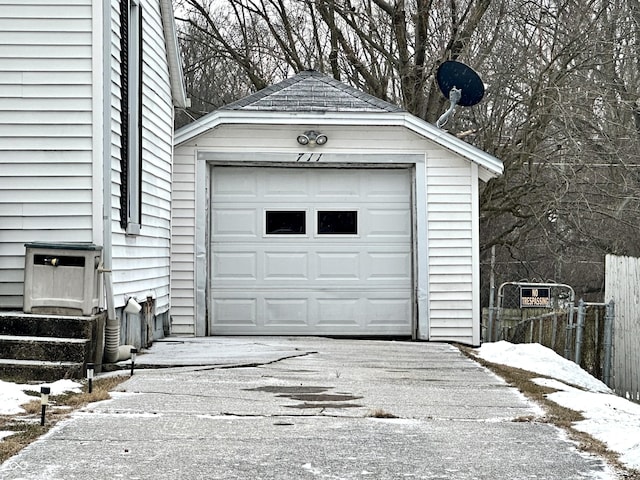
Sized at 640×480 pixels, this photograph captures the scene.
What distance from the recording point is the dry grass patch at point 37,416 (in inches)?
246

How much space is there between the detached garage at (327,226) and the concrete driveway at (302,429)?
4.28m

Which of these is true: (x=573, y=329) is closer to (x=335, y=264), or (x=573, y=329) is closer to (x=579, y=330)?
(x=579, y=330)

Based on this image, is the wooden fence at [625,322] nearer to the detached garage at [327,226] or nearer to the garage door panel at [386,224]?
the detached garage at [327,226]

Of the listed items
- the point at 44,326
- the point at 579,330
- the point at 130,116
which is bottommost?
the point at 579,330

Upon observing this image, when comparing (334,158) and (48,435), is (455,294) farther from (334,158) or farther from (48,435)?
(48,435)

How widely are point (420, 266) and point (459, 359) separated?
10.3 feet

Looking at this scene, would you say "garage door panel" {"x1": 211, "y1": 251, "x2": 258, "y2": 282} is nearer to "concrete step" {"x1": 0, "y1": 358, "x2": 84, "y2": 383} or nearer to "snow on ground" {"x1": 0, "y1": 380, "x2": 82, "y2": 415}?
Answer: "concrete step" {"x1": 0, "y1": 358, "x2": 84, "y2": 383}

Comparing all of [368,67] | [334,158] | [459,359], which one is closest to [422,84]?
[368,67]

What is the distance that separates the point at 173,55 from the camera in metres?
14.4

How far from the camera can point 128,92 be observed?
11.4 m

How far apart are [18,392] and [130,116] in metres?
4.28

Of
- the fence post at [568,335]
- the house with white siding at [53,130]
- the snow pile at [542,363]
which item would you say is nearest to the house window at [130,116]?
the house with white siding at [53,130]

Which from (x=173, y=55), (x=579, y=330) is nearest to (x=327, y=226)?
(x=173, y=55)

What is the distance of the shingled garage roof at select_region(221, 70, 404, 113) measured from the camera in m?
14.9
